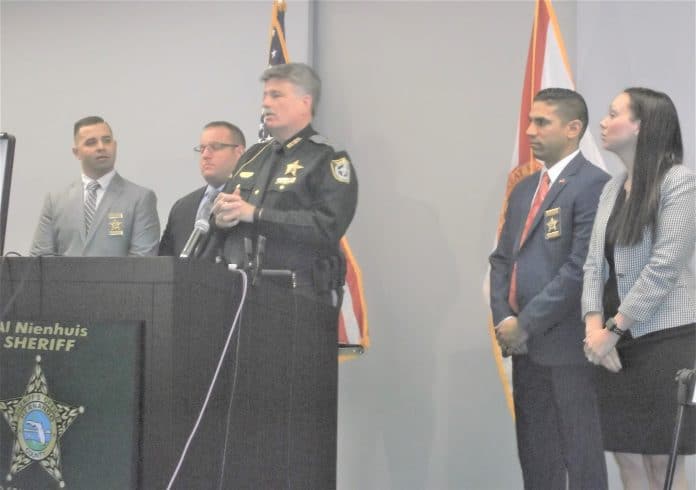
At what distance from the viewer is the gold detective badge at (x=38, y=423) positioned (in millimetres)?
1817

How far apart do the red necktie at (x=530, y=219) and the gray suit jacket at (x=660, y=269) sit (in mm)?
300

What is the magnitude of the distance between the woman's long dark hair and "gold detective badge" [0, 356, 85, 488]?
1637 mm

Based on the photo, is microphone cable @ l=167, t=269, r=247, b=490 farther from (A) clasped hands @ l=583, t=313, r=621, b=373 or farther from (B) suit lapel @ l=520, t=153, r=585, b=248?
(B) suit lapel @ l=520, t=153, r=585, b=248

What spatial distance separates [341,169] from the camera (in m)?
2.92

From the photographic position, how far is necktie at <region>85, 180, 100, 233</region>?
3.80 meters

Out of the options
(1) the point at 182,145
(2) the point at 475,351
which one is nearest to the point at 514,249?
(2) the point at 475,351

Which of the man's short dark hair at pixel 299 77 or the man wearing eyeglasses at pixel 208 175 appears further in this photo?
the man wearing eyeglasses at pixel 208 175

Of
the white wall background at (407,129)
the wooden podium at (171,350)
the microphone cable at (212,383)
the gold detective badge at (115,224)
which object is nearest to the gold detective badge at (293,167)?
the wooden podium at (171,350)

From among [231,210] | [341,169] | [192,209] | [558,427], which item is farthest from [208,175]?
[558,427]

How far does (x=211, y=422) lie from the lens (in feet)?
6.36

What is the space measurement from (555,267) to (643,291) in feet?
1.31

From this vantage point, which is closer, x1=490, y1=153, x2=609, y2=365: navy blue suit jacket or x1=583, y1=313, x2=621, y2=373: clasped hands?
x1=583, y1=313, x2=621, y2=373: clasped hands

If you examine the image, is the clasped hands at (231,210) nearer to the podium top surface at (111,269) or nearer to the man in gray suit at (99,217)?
the podium top surface at (111,269)

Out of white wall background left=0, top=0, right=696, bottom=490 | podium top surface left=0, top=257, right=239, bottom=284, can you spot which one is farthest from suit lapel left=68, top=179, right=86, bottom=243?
podium top surface left=0, top=257, right=239, bottom=284
